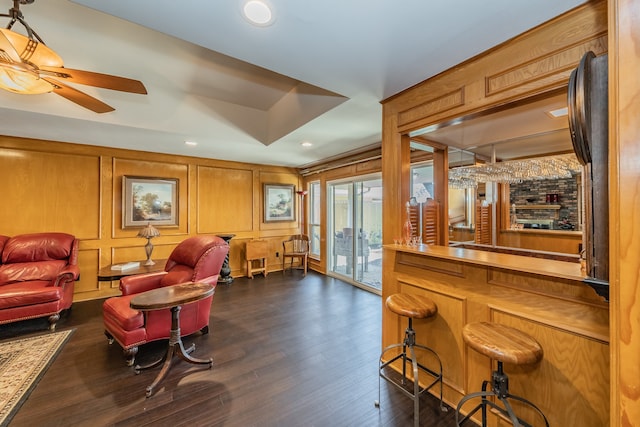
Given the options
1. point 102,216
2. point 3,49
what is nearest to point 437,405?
point 3,49

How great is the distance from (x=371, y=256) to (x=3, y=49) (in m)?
4.80

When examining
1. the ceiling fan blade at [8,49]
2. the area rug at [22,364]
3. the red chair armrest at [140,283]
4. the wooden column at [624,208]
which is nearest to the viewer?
the wooden column at [624,208]

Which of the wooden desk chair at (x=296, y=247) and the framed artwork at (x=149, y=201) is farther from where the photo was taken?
the wooden desk chair at (x=296, y=247)

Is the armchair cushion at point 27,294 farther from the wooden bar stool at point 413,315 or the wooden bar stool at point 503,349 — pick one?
the wooden bar stool at point 503,349

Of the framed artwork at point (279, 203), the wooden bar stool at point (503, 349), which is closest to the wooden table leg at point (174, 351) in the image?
the wooden bar stool at point (503, 349)

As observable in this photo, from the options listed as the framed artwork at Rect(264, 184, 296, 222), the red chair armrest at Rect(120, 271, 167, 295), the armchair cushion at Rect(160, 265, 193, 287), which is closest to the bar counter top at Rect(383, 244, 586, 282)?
the armchair cushion at Rect(160, 265, 193, 287)

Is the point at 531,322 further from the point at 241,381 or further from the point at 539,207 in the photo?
the point at 539,207

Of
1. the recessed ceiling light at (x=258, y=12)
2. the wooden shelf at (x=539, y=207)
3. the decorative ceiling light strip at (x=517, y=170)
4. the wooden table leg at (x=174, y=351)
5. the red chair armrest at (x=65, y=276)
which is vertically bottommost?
the wooden table leg at (x=174, y=351)

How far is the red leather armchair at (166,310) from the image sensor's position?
230 cm

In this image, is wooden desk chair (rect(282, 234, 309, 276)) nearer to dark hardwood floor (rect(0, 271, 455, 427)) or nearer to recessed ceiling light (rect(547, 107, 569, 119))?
dark hardwood floor (rect(0, 271, 455, 427))

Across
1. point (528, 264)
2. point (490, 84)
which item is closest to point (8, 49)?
point (490, 84)

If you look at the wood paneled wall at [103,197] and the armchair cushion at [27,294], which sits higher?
the wood paneled wall at [103,197]

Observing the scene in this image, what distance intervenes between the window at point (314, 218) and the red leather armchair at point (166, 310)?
11.0ft

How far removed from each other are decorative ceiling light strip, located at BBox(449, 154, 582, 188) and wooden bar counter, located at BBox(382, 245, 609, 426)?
206cm
